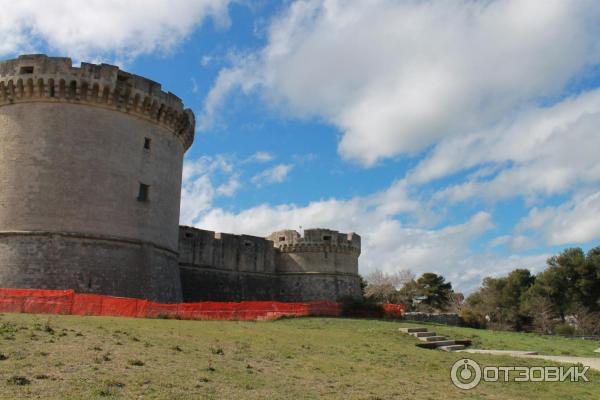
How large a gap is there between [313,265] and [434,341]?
19.6 m

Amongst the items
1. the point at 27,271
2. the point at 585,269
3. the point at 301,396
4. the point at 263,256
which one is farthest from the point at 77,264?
the point at 585,269

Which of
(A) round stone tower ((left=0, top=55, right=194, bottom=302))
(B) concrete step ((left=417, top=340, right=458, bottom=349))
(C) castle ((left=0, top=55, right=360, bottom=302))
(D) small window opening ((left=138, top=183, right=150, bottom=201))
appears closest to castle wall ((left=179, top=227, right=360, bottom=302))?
(C) castle ((left=0, top=55, right=360, bottom=302))

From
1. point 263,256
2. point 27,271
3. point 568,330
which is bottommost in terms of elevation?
point 568,330

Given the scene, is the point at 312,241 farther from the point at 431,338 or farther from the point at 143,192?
the point at 431,338

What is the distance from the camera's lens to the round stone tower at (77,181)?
1847 centimetres

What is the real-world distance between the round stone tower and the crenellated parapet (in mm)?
15654

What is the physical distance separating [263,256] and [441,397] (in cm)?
2647

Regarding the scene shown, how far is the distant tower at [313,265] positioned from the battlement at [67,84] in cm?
1801

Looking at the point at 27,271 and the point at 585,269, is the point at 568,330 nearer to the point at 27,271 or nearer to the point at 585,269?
the point at 585,269

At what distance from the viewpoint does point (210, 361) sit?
9.73m

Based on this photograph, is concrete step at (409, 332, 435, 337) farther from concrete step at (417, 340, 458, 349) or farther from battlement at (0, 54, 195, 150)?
battlement at (0, 54, 195, 150)

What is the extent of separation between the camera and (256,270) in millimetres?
34125

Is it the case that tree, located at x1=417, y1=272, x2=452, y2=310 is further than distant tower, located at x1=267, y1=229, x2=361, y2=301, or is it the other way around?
tree, located at x1=417, y1=272, x2=452, y2=310

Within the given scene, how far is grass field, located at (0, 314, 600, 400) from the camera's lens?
7.44 m
